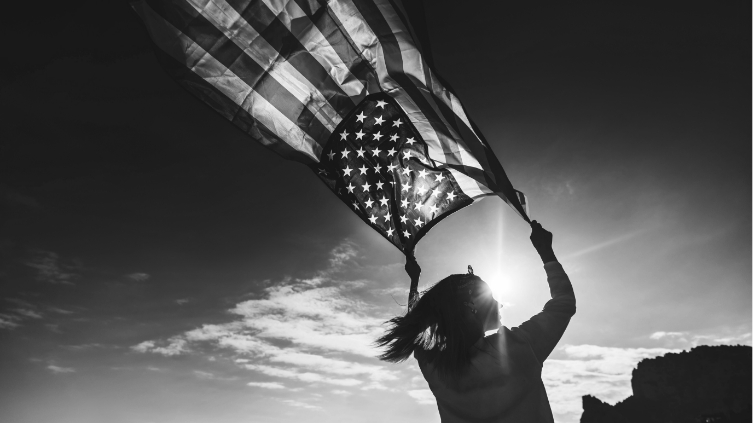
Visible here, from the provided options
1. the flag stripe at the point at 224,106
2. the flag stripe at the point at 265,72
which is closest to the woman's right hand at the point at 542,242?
the flag stripe at the point at 265,72

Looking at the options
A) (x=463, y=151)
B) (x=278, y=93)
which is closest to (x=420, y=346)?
(x=463, y=151)

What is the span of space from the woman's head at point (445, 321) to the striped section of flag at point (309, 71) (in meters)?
2.56

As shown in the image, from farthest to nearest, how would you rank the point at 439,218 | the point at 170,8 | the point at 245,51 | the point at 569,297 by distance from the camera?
the point at 439,218
the point at 245,51
the point at 170,8
the point at 569,297

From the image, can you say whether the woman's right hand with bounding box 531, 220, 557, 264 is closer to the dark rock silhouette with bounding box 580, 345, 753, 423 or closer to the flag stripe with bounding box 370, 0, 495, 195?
the flag stripe with bounding box 370, 0, 495, 195

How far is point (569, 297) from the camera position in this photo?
9.91 feet

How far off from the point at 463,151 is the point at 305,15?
3128 mm

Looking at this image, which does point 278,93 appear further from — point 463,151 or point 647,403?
point 647,403

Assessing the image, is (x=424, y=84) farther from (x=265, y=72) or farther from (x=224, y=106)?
(x=224, y=106)

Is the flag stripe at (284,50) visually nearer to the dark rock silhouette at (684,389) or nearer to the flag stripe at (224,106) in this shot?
the flag stripe at (224,106)

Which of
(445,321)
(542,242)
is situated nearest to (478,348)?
(445,321)

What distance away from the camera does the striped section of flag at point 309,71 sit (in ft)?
18.1

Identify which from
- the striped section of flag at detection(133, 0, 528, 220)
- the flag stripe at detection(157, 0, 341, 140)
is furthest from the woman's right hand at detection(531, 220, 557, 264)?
the flag stripe at detection(157, 0, 341, 140)

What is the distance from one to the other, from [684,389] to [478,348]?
145 m

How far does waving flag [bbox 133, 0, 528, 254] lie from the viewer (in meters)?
5.55
